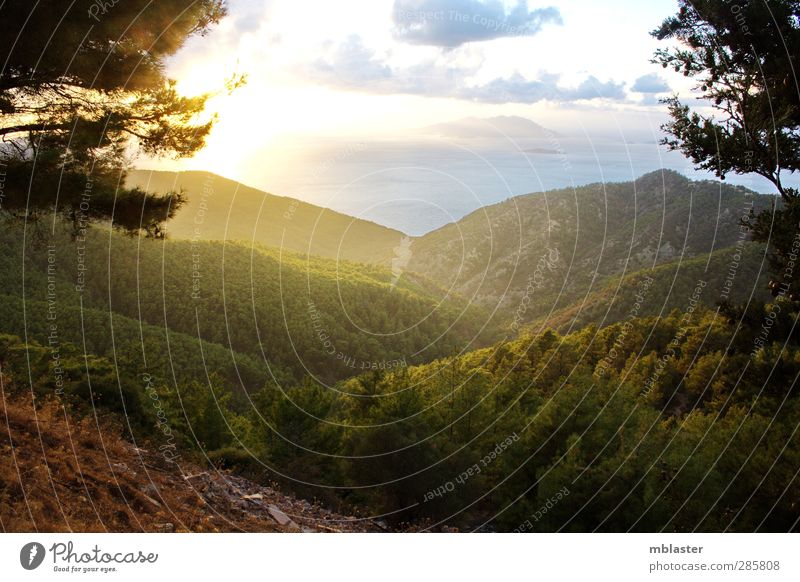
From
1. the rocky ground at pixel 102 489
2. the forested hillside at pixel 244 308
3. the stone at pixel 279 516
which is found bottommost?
the forested hillside at pixel 244 308

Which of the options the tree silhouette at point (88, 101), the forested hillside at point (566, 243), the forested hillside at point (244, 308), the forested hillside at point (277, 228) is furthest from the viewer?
the forested hillside at point (566, 243)

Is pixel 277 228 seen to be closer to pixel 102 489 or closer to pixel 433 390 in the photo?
pixel 433 390

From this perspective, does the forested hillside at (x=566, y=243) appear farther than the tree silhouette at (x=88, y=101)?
Yes

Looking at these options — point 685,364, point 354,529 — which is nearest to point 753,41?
point 354,529

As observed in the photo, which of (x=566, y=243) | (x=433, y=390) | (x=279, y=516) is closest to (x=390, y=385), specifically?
(x=433, y=390)

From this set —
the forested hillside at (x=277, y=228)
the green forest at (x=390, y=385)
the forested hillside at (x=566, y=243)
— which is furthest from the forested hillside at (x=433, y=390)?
the forested hillside at (x=566, y=243)

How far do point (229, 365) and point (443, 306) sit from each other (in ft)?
106

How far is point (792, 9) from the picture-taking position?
9.68m

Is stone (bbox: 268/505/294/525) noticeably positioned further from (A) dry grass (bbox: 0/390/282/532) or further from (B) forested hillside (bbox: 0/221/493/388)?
(B) forested hillside (bbox: 0/221/493/388)

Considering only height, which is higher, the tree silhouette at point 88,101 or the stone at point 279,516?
the tree silhouette at point 88,101

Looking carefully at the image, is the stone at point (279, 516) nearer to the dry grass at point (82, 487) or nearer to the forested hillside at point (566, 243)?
the dry grass at point (82, 487)

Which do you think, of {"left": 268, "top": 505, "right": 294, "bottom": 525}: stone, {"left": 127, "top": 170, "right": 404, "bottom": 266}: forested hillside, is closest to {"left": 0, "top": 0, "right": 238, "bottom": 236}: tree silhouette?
{"left": 268, "top": 505, "right": 294, "bottom": 525}: stone

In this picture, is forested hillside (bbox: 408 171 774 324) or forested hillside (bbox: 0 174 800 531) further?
forested hillside (bbox: 408 171 774 324)
